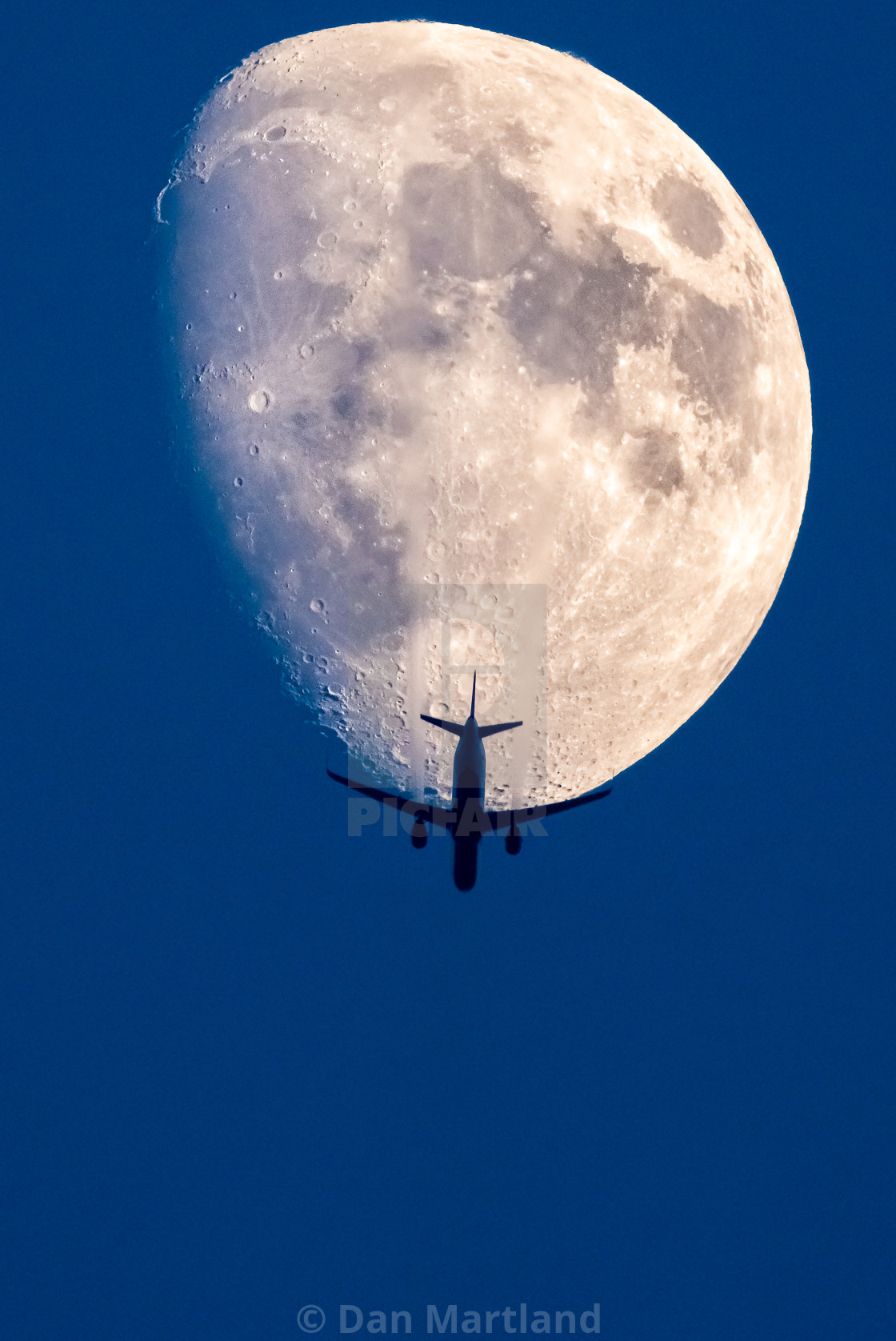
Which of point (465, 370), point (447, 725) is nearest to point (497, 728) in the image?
point (447, 725)

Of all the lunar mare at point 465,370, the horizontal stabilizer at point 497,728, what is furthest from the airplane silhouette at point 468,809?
the lunar mare at point 465,370

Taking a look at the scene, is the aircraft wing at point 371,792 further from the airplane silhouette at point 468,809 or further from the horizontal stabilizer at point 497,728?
the horizontal stabilizer at point 497,728

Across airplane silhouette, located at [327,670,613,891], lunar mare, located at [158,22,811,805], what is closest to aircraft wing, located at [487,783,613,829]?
airplane silhouette, located at [327,670,613,891]

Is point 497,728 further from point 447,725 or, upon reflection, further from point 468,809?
point 468,809

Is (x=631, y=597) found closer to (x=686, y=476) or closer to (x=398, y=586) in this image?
(x=686, y=476)

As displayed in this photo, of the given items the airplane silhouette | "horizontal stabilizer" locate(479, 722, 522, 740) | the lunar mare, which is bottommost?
the airplane silhouette

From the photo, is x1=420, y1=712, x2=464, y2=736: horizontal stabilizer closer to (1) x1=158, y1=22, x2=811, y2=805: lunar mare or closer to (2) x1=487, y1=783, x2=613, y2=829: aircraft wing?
(1) x1=158, y1=22, x2=811, y2=805: lunar mare

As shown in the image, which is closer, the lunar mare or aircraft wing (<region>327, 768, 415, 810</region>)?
the lunar mare
